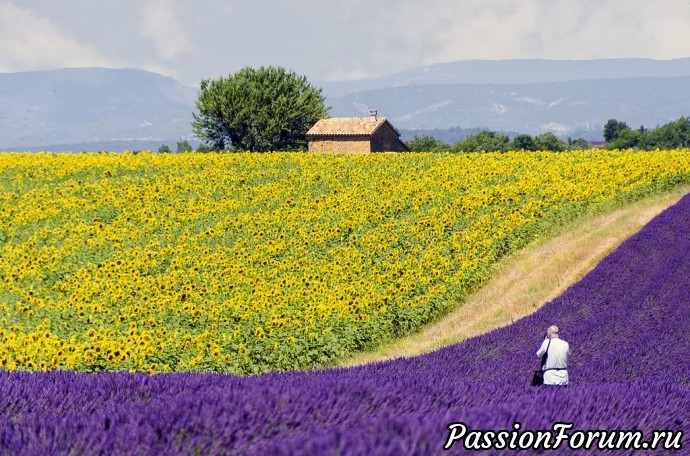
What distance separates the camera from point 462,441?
3742 mm

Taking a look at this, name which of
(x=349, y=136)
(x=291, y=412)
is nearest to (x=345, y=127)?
(x=349, y=136)

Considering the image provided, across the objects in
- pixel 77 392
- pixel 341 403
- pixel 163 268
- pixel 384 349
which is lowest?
pixel 384 349

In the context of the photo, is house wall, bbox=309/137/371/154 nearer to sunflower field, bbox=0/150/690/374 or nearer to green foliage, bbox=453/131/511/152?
sunflower field, bbox=0/150/690/374

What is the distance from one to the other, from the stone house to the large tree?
3.49 meters

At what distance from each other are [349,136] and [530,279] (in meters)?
49.8

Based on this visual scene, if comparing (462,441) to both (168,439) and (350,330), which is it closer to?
(168,439)

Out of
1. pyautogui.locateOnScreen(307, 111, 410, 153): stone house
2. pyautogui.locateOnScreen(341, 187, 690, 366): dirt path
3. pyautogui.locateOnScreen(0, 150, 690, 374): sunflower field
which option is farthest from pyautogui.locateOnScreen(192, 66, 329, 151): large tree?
pyautogui.locateOnScreen(341, 187, 690, 366): dirt path

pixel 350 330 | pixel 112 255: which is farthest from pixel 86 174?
pixel 350 330

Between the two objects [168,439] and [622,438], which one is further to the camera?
[622,438]

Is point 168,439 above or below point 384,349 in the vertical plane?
above

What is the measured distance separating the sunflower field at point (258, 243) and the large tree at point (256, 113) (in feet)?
108

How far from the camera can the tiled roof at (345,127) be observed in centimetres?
7431

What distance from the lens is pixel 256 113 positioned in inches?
3095

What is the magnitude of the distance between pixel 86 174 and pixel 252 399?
3772cm
